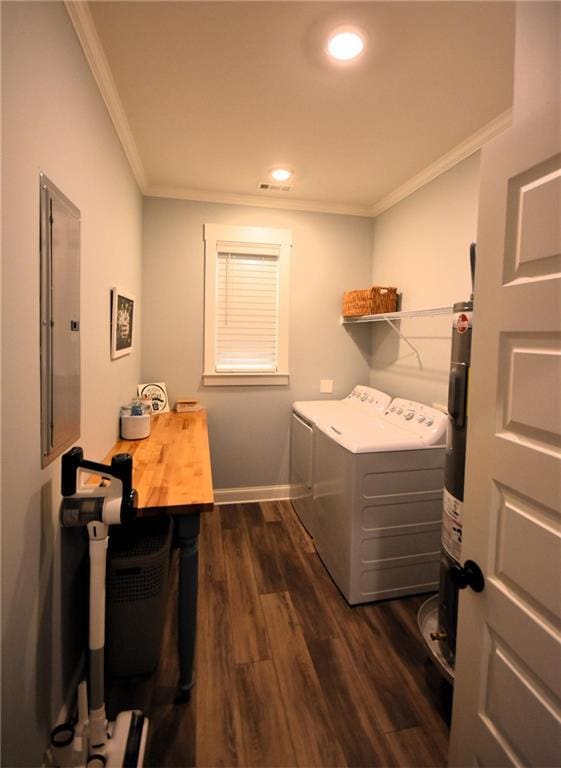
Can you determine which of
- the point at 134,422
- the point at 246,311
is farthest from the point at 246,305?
the point at 134,422

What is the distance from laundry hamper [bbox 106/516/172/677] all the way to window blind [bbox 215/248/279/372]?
1.83 meters

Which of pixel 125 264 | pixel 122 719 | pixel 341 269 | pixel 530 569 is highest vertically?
pixel 341 269

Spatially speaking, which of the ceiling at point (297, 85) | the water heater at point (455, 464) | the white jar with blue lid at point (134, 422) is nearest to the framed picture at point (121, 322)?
the white jar with blue lid at point (134, 422)

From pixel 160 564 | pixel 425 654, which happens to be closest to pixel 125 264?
pixel 160 564

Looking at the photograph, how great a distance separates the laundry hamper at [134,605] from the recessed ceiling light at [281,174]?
2.44 metres

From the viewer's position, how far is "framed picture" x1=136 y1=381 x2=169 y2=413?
2953 mm

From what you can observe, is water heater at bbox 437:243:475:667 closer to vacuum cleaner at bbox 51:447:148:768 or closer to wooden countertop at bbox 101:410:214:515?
wooden countertop at bbox 101:410:214:515

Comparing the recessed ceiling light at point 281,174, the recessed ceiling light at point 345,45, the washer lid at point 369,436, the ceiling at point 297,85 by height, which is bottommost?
the washer lid at point 369,436

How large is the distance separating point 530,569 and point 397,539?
53.2 inches

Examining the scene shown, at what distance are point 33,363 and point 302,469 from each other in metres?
2.18

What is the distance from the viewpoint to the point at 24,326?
1000mm

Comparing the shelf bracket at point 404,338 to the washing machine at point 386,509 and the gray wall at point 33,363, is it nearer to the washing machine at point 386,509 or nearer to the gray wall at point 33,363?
the washing machine at point 386,509

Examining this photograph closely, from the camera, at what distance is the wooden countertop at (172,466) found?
1420 mm

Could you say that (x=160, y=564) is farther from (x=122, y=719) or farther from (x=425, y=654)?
(x=425, y=654)
